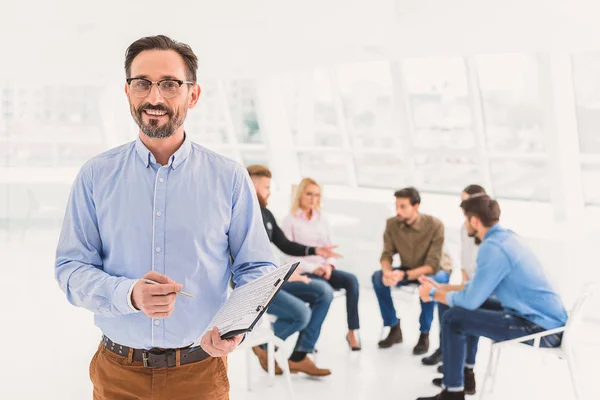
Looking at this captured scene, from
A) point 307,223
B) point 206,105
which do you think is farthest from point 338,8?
point 206,105

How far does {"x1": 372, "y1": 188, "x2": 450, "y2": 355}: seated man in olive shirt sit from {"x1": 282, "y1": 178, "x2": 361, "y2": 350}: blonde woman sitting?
0.30 metres

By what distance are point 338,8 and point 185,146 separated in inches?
114

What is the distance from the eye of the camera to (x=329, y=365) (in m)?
5.06

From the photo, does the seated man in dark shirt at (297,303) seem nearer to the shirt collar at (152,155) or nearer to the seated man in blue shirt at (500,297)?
the seated man in blue shirt at (500,297)

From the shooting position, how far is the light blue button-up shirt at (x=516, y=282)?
382 cm

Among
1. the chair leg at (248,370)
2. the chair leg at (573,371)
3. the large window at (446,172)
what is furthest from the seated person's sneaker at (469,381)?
the large window at (446,172)

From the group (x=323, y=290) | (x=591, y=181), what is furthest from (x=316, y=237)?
(x=591, y=181)

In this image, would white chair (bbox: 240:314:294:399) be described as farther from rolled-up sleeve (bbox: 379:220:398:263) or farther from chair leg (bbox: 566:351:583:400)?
chair leg (bbox: 566:351:583:400)

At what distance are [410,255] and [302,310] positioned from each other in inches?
49.8

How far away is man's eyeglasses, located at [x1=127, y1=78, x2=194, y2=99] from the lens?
1.65m

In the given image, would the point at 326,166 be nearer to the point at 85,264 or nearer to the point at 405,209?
the point at 405,209

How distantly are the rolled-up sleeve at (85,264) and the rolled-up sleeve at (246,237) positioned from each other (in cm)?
32

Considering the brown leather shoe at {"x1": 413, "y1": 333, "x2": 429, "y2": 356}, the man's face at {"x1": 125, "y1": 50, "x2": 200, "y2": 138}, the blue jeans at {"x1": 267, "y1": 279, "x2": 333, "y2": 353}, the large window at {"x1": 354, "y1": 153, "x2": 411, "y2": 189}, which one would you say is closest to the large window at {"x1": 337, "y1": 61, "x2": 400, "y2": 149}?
the large window at {"x1": 354, "y1": 153, "x2": 411, "y2": 189}

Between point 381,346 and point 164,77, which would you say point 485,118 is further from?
point 164,77
